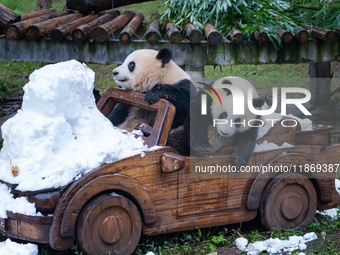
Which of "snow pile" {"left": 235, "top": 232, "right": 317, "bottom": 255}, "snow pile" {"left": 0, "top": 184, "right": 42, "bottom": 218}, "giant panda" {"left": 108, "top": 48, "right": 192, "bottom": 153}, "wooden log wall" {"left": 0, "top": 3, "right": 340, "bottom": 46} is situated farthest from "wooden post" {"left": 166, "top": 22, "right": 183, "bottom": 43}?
"snow pile" {"left": 0, "top": 184, "right": 42, "bottom": 218}

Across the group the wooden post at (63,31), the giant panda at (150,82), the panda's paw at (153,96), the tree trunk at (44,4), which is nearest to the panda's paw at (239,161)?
the giant panda at (150,82)

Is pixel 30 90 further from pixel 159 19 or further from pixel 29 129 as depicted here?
pixel 159 19

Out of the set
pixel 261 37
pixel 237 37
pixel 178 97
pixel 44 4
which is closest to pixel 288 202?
pixel 178 97

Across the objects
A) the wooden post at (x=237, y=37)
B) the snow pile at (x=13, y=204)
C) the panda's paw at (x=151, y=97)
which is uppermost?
the wooden post at (x=237, y=37)

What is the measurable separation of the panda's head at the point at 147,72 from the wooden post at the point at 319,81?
5.06 meters

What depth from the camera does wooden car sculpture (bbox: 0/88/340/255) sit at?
294 cm

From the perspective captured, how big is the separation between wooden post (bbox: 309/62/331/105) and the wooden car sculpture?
4.58 m

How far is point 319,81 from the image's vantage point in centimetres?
842

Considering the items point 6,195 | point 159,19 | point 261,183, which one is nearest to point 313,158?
point 261,183

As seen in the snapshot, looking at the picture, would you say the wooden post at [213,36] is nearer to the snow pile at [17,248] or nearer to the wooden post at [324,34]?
the wooden post at [324,34]

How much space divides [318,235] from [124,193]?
5.20 ft

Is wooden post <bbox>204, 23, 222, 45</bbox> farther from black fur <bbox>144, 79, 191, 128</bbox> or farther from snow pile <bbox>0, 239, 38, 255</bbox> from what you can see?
snow pile <bbox>0, 239, 38, 255</bbox>

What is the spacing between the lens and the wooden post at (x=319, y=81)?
8392 mm

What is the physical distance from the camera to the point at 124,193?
311 centimetres
